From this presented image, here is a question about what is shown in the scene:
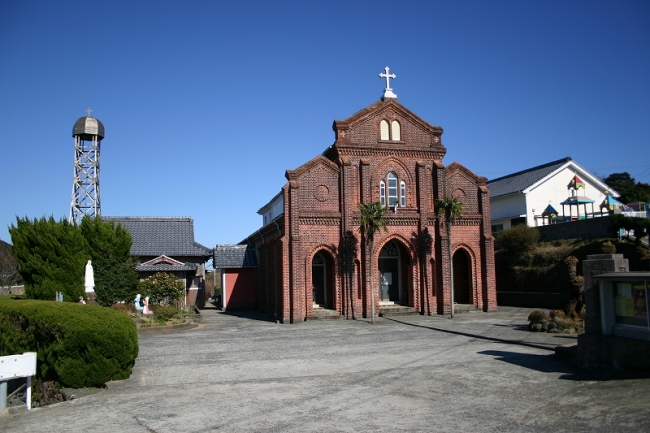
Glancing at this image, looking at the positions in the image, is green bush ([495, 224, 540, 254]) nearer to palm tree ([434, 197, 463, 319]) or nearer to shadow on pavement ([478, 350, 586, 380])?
palm tree ([434, 197, 463, 319])

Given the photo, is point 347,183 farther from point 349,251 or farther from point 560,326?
point 560,326

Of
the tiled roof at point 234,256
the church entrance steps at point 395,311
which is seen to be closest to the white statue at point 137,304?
the tiled roof at point 234,256

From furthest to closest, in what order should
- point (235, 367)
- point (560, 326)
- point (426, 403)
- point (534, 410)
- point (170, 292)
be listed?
point (170, 292)
point (560, 326)
point (235, 367)
point (426, 403)
point (534, 410)

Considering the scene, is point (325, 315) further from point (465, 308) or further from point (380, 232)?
point (465, 308)

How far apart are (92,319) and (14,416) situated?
2869 millimetres

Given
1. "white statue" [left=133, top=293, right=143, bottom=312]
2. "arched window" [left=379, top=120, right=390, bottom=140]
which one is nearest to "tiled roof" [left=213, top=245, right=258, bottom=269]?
"white statue" [left=133, top=293, right=143, bottom=312]

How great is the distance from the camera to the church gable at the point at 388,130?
29.3 m

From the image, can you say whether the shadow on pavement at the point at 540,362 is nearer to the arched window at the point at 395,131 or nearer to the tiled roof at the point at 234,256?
the arched window at the point at 395,131

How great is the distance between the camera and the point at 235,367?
1498cm

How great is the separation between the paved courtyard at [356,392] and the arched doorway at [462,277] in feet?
39.0

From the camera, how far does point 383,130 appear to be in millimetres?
30078

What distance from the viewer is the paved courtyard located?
9039mm

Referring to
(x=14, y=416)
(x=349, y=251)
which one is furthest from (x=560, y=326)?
(x=14, y=416)

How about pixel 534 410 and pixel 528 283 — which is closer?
pixel 534 410
